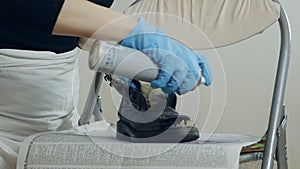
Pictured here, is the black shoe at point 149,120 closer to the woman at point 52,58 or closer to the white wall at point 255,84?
the woman at point 52,58

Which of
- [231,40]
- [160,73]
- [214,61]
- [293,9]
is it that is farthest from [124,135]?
[293,9]

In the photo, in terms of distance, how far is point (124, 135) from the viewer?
674 millimetres

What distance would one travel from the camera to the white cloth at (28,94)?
2.34 feet

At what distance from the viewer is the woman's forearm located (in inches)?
21.3

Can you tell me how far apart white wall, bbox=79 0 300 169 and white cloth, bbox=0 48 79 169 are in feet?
1.79

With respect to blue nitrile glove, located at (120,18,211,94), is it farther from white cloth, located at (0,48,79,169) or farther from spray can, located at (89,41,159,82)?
white cloth, located at (0,48,79,169)

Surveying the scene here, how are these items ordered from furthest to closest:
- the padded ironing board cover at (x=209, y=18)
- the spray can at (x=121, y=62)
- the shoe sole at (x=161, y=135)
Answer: the padded ironing board cover at (x=209, y=18) < the shoe sole at (x=161, y=135) < the spray can at (x=121, y=62)

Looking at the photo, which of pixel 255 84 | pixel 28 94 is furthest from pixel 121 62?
pixel 255 84

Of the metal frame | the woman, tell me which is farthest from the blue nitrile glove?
the metal frame

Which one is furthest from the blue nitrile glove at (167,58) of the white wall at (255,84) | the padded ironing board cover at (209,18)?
the white wall at (255,84)

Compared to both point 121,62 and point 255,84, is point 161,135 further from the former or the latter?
point 255,84

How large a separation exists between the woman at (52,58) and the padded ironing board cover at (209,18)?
157 millimetres

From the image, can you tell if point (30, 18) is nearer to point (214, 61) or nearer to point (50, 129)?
point (50, 129)

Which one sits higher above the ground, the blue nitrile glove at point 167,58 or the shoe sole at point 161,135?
the blue nitrile glove at point 167,58
